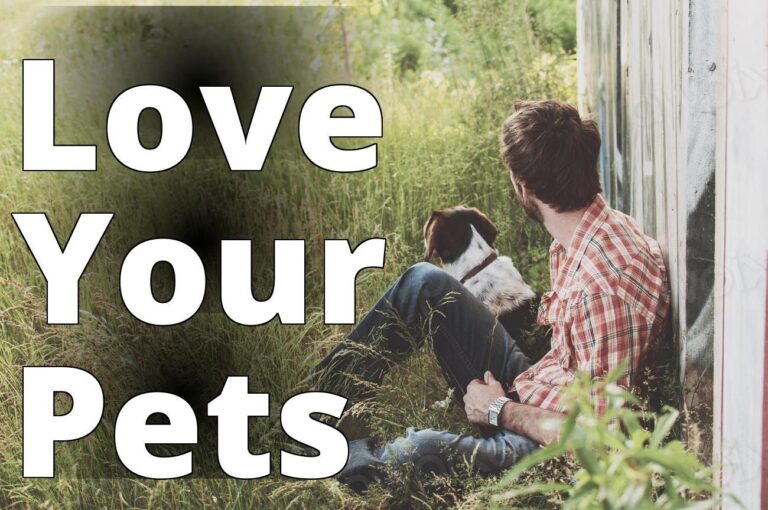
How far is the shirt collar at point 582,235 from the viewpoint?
323 cm

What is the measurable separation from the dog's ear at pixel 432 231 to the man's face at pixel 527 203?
0.89 ft

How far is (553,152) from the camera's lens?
3.23m

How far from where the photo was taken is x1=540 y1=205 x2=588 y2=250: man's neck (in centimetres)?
325

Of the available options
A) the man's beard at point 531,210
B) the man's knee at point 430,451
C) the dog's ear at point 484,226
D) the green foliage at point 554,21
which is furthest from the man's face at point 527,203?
the man's knee at point 430,451

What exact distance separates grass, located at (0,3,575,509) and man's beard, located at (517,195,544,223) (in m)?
0.03

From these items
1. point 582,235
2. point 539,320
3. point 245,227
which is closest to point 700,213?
point 582,235

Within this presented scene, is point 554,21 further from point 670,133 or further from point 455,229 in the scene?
point 455,229

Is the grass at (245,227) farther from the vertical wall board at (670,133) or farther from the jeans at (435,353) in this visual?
the vertical wall board at (670,133)

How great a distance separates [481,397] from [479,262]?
0.46 m

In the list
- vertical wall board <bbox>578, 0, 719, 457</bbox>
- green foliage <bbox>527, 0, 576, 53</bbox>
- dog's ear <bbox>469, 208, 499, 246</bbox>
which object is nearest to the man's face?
dog's ear <bbox>469, 208, 499, 246</bbox>

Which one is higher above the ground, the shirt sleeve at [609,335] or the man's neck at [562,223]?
the man's neck at [562,223]

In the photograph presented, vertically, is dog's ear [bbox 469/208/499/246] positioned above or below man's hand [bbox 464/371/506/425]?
above

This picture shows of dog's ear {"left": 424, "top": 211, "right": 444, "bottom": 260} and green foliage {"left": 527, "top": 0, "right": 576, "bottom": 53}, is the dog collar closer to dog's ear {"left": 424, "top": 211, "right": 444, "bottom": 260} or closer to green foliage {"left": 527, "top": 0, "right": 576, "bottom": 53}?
dog's ear {"left": 424, "top": 211, "right": 444, "bottom": 260}

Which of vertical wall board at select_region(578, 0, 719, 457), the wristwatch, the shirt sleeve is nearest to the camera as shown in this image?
vertical wall board at select_region(578, 0, 719, 457)
